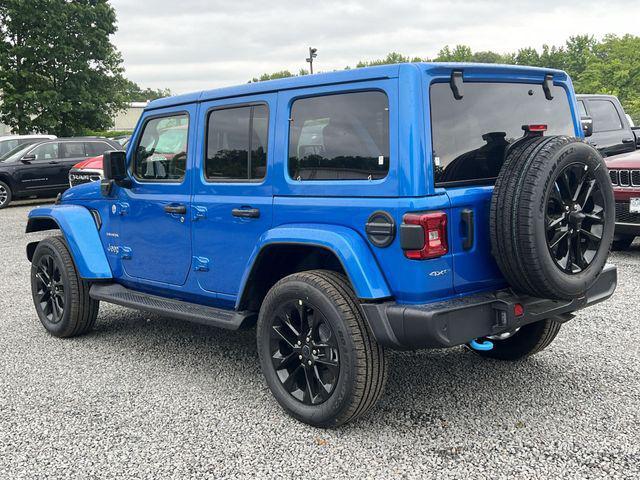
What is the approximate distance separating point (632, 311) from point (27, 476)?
191 inches

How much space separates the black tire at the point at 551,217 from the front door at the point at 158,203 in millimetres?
2108

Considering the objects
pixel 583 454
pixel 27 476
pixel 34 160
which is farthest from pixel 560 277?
pixel 34 160

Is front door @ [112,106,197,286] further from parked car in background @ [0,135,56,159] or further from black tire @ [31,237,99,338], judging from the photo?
parked car in background @ [0,135,56,159]

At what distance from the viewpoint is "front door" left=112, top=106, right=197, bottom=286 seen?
4.40 m

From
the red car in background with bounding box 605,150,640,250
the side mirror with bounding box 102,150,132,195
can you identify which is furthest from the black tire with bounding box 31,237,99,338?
the red car in background with bounding box 605,150,640,250

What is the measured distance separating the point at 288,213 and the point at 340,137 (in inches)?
20.4

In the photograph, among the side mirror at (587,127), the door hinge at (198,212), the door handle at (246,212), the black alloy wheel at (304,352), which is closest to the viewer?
the black alloy wheel at (304,352)

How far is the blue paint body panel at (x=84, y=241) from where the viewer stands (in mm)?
5059

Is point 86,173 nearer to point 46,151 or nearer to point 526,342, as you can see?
point 46,151

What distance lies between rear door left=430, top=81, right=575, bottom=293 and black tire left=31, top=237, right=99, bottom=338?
3247mm

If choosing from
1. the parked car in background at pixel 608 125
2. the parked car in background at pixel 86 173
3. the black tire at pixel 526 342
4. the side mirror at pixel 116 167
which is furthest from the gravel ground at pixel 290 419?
the parked car in background at pixel 86 173

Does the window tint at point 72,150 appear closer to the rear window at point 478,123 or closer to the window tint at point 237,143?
the window tint at point 237,143

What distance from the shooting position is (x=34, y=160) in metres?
16.5

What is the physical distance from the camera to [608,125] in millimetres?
11492
